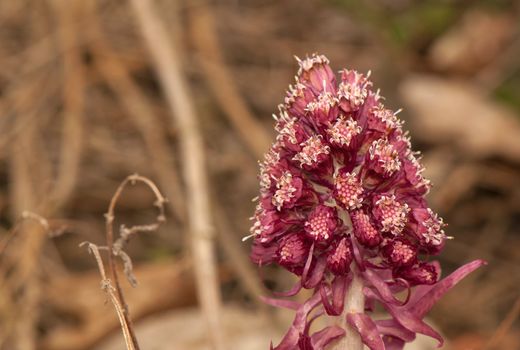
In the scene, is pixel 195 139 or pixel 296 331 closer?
pixel 296 331

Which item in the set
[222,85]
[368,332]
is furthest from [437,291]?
[222,85]

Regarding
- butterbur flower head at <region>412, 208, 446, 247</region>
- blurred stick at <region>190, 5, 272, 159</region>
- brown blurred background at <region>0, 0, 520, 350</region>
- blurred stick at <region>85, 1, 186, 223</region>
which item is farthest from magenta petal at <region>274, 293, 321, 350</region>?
blurred stick at <region>85, 1, 186, 223</region>

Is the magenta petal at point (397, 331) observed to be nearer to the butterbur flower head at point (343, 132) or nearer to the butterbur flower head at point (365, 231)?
the butterbur flower head at point (365, 231)

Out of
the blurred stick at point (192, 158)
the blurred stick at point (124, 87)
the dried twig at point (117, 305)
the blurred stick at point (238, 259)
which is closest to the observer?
the dried twig at point (117, 305)

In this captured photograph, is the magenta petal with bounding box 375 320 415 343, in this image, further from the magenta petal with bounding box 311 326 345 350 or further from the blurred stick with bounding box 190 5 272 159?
the blurred stick with bounding box 190 5 272 159

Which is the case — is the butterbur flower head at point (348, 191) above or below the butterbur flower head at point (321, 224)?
above

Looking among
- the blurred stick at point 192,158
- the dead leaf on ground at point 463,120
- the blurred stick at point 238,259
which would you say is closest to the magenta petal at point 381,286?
the blurred stick at point 192,158

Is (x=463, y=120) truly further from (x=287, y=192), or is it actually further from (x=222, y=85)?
(x=287, y=192)
